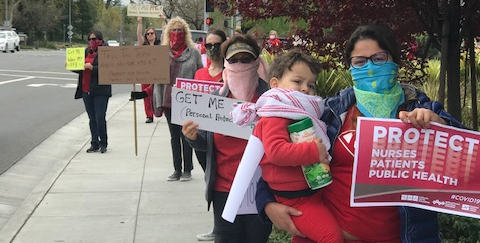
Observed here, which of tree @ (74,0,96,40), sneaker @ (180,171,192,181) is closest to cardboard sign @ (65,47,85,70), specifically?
sneaker @ (180,171,192,181)

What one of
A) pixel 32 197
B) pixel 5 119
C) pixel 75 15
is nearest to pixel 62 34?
pixel 75 15

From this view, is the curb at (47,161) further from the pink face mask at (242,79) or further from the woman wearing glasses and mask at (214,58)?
the pink face mask at (242,79)

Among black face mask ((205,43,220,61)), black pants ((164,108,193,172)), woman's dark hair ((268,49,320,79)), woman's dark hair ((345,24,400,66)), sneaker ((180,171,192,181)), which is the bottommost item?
sneaker ((180,171,192,181))

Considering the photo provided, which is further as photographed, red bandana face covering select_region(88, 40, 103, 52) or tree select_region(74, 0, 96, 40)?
tree select_region(74, 0, 96, 40)

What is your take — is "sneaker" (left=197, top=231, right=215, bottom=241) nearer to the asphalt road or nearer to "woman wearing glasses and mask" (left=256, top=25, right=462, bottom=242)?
"woman wearing glasses and mask" (left=256, top=25, right=462, bottom=242)

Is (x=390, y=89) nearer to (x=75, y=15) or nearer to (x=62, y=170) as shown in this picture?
(x=62, y=170)

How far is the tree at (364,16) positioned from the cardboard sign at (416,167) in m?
2.06

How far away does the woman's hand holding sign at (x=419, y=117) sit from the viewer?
7.17ft

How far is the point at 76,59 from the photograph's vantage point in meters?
9.00

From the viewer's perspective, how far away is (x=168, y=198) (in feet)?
21.4

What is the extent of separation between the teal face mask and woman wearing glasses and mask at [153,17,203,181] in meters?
4.53

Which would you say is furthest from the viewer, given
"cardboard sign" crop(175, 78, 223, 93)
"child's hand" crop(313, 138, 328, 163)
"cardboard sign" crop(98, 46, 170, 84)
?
"cardboard sign" crop(98, 46, 170, 84)

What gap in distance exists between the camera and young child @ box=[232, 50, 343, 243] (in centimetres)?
237

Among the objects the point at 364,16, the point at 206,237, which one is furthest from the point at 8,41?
the point at 364,16
